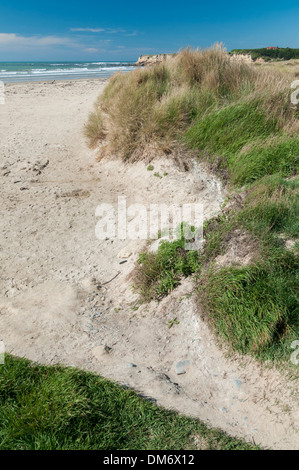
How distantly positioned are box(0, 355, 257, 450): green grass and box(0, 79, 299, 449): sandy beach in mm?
195

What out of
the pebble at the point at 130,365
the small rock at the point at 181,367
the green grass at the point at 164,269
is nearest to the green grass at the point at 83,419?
the pebble at the point at 130,365

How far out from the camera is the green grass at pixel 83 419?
2.46m

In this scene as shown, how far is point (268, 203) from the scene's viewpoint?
4.31 m

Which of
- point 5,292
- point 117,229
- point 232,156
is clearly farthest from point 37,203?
point 232,156

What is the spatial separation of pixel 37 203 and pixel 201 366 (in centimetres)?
495

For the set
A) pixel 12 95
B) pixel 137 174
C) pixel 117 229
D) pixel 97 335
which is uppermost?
pixel 12 95

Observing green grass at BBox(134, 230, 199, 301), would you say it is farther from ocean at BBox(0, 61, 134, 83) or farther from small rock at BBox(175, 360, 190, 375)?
ocean at BBox(0, 61, 134, 83)

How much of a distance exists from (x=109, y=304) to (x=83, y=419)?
1957 millimetres

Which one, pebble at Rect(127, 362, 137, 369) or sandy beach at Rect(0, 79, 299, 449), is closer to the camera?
sandy beach at Rect(0, 79, 299, 449)

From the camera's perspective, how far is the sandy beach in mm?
3059

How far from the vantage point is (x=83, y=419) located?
8.52 feet

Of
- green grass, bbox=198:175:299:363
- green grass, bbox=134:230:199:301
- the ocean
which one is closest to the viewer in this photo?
green grass, bbox=198:175:299:363

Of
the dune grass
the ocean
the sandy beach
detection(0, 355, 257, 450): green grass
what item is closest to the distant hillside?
the ocean

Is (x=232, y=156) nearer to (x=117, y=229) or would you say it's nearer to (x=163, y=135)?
(x=163, y=135)
